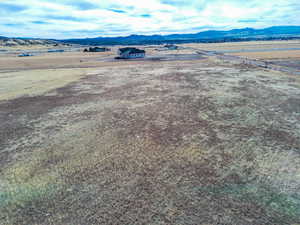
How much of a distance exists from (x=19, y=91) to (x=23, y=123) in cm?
1047

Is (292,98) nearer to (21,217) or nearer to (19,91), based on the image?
(21,217)

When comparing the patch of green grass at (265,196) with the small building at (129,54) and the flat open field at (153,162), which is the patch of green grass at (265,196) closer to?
the flat open field at (153,162)

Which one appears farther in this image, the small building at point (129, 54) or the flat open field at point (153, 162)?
the small building at point (129, 54)

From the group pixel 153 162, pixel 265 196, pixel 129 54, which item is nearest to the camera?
pixel 265 196

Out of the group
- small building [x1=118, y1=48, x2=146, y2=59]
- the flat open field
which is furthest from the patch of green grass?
small building [x1=118, y1=48, x2=146, y2=59]

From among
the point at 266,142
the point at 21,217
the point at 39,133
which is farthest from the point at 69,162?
the point at 266,142

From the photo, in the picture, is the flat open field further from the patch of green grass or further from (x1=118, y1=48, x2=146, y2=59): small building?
(x1=118, y1=48, x2=146, y2=59): small building

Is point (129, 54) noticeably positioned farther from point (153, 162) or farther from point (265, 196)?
point (265, 196)

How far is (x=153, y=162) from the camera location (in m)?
7.08

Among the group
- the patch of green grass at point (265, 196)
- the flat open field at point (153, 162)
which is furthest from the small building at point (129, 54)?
the patch of green grass at point (265, 196)

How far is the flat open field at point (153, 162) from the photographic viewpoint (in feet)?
16.4

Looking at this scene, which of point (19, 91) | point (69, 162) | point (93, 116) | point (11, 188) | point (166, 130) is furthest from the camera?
point (19, 91)

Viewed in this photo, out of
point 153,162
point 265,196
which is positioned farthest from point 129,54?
point 265,196

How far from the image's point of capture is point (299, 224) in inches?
177
